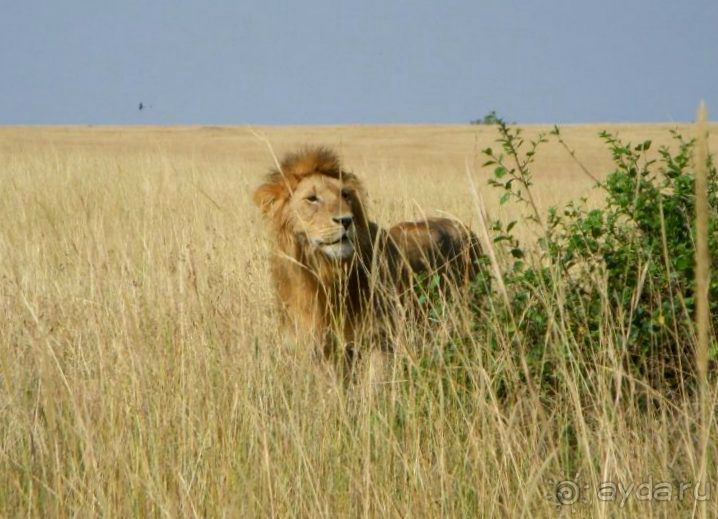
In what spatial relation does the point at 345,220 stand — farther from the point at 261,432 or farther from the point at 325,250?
the point at 261,432

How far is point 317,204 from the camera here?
5.02 metres

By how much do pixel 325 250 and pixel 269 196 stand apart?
2.26 ft

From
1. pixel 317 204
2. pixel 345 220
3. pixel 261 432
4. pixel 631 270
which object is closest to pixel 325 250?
pixel 345 220

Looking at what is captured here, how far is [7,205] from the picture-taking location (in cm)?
1017

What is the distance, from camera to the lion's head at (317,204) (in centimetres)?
480

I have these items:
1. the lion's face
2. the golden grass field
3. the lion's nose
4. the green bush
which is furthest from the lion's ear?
the green bush

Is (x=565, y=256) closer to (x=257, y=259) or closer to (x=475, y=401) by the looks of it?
(x=475, y=401)

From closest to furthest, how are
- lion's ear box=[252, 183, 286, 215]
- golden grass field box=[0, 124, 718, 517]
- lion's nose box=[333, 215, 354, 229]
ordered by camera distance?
golden grass field box=[0, 124, 718, 517], lion's nose box=[333, 215, 354, 229], lion's ear box=[252, 183, 286, 215]

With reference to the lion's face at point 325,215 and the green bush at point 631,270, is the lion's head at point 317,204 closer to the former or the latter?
the lion's face at point 325,215

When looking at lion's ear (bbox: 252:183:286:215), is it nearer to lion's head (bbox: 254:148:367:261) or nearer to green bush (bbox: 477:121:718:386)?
lion's head (bbox: 254:148:367:261)

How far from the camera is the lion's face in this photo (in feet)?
15.7

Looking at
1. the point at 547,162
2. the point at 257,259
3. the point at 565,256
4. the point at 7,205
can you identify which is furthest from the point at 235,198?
the point at 547,162

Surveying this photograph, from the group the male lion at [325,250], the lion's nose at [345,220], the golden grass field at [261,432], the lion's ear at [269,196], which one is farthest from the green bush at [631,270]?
the lion's ear at [269,196]

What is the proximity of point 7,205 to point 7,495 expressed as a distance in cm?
780
